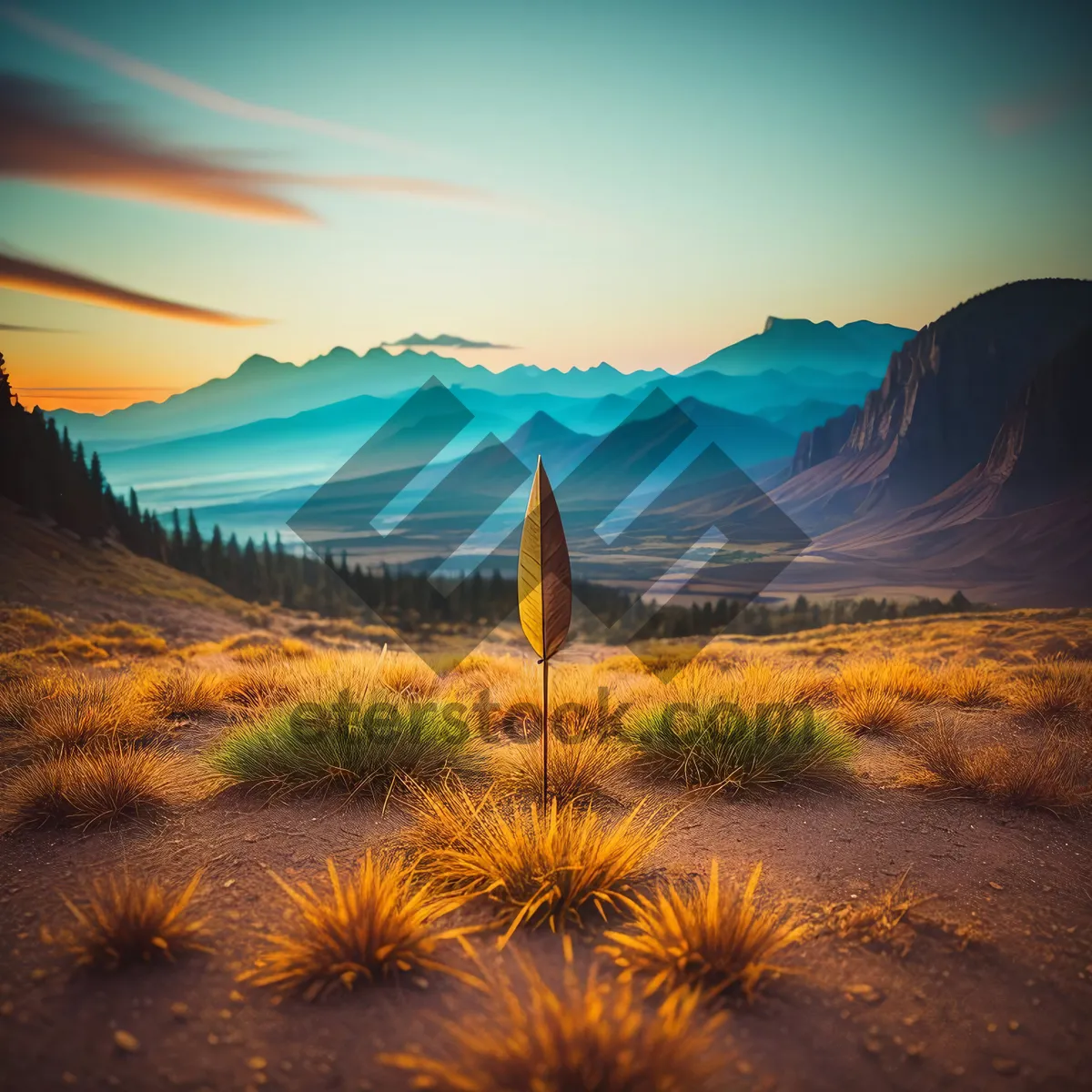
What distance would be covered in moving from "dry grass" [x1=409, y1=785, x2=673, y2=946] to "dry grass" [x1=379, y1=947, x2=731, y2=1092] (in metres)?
0.79

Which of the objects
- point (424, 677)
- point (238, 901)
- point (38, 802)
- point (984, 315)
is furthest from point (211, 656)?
point (984, 315)

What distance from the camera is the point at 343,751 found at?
19.2 feet

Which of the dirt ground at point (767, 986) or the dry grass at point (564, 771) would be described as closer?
the dirt ground at point (767, 986)

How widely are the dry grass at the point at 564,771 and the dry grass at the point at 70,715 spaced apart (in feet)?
13.0

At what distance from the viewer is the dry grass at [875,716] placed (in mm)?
7859

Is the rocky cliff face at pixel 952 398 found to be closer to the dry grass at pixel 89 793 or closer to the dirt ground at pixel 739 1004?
the dirt ground at pixel 739 1004

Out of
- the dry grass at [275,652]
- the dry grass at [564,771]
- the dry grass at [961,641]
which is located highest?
the dry grass at [564,771]

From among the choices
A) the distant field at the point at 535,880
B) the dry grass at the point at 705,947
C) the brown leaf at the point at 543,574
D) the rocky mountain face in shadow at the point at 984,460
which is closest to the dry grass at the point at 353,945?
the distant field at the point at 535,880

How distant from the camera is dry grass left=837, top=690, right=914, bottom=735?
25.8 ft

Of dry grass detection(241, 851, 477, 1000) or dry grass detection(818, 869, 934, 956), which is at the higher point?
dry grass detection(241, 851, 477, 1000)

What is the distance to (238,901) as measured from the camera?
393 centimetres

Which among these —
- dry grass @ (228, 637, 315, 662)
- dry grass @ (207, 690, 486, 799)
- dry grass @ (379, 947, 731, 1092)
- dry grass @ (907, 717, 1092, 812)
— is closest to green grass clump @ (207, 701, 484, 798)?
dry grass @ (207, 690, 486, 799)

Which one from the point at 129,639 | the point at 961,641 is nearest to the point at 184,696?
the point at 129,639

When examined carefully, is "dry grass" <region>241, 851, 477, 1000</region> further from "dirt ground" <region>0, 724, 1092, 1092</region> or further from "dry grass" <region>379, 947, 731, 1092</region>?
"dry grass" <region>379, 947, 731, 1092</region>
